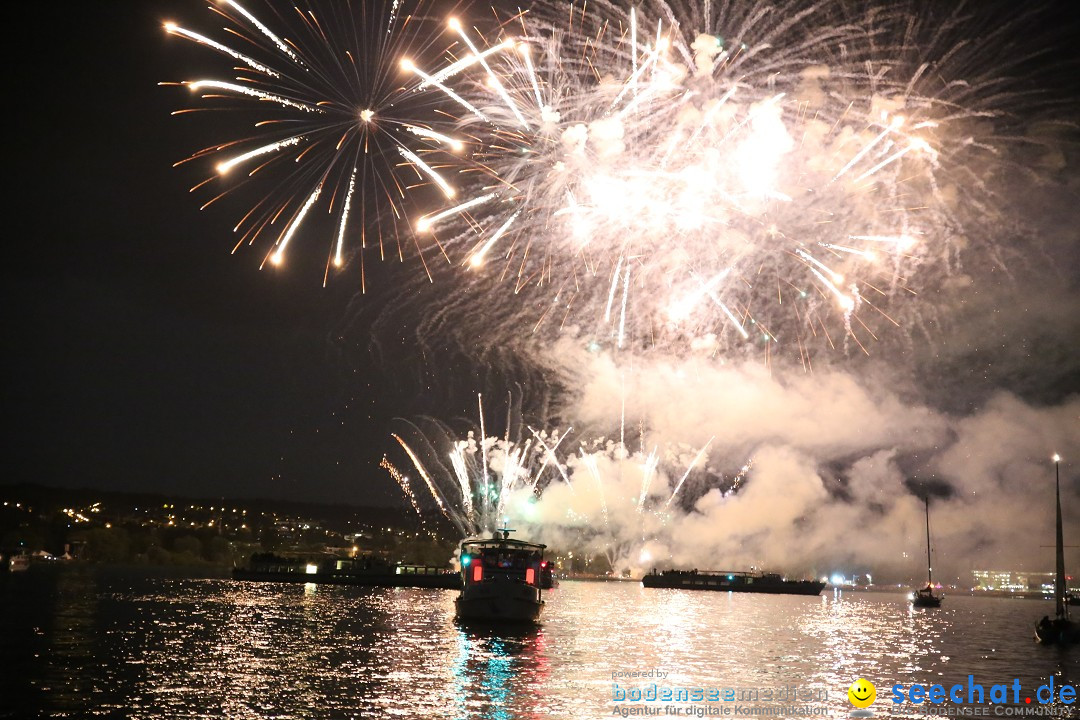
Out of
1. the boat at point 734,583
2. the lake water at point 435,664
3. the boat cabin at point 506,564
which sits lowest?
the boat at point 734,583

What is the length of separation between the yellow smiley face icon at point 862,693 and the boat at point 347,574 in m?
113

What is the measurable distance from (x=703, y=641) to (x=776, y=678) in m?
15.9

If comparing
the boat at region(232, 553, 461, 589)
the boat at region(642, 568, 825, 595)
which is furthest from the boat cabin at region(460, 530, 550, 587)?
the boat at region(642, 568, 825, 595)

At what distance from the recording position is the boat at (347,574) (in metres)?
145

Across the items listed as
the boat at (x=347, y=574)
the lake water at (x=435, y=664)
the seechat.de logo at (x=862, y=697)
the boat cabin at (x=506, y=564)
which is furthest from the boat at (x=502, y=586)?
the boat at (x=347, y=574)

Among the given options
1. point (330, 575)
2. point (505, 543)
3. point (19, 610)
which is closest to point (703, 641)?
point (505, 543)

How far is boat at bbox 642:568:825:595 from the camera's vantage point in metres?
181

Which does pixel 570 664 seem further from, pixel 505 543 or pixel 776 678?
pixel 505 543

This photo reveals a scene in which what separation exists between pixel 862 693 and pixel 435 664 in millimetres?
15941

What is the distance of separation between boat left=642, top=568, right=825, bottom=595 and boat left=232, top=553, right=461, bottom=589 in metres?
55.8

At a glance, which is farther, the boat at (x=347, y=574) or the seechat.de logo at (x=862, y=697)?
the boat at (x=347, y=574)

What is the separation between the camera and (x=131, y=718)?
22.8 m

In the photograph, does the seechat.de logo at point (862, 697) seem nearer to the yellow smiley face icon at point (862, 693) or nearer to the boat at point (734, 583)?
the yellow smiley face icon at point (862, 693)

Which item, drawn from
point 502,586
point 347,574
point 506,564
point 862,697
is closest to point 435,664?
point 862,697
